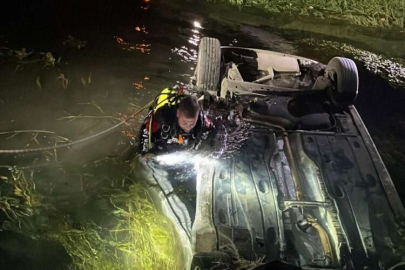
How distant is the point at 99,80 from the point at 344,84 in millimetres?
3713

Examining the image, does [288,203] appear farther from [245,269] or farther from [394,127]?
[394,127]

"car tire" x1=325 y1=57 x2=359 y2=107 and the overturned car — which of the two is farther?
"car tire" x1=325 y1=57 x2=359 y2=107

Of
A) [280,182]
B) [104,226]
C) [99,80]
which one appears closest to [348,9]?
[99,80]

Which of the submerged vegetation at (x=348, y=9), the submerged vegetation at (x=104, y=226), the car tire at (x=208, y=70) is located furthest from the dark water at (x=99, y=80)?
the car tire at (x=208, y=70)

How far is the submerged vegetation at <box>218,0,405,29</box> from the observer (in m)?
9.46

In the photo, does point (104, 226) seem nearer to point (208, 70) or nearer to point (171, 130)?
point (171, 130)

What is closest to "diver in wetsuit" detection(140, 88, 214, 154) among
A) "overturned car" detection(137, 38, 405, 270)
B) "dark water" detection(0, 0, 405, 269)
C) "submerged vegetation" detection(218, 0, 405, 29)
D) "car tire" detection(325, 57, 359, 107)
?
"overturned car" detection(137, 38, 405, 270)

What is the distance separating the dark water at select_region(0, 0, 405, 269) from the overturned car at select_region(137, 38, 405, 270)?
1.14m

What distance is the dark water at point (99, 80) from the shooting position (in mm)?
4527

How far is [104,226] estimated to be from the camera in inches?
160

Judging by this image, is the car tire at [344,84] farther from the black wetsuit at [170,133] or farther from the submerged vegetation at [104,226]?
the submerged vegetation at [104,226]

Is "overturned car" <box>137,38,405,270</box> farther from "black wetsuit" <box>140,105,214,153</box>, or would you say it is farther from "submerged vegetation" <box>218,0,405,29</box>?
"submerged vegetation" <box>218,0,405,29</box>

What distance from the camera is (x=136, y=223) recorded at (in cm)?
400

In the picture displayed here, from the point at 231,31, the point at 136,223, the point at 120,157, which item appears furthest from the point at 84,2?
the point at 136,223
